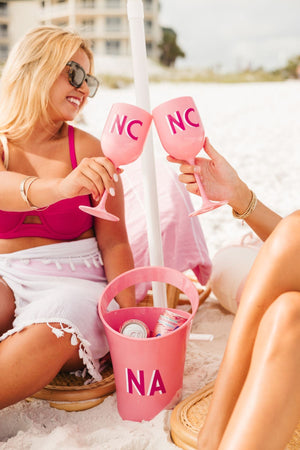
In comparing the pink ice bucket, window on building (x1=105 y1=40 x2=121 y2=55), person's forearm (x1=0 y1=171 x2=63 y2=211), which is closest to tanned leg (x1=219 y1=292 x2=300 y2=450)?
the pink ice bucket

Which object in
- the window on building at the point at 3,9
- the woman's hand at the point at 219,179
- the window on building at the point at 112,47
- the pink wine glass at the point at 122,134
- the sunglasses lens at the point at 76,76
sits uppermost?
the sunglasses lens at the point at 76,76

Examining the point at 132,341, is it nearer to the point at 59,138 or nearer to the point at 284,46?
the point at 59,138

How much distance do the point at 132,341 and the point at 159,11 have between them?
3352 cm

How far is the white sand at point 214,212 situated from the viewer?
1682 millimetres

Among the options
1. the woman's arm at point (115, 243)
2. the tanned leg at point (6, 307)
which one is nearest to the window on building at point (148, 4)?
the woman's arm at point (115, 243)

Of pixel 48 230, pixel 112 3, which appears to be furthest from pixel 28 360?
pixel 112 3

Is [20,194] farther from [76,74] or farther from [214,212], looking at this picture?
[214,212]

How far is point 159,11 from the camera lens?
32.2m

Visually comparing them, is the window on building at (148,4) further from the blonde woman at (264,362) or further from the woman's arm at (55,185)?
the blonde woman at (264,362)

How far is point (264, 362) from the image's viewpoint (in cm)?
117

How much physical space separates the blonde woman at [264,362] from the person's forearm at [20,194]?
0.78 meters

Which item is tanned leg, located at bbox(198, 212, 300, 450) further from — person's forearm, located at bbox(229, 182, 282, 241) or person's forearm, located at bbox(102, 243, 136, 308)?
person's forearm, located at bbox(102, 243, 136, 308)

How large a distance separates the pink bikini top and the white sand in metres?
0.65

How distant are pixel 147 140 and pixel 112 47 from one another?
3469cm
